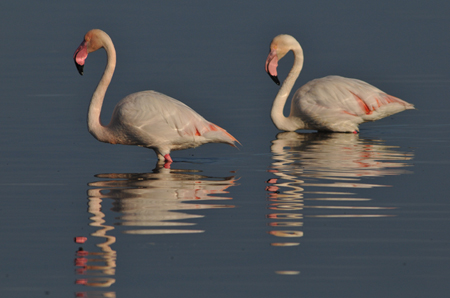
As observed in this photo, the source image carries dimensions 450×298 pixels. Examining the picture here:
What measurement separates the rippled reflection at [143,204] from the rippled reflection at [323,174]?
707 mm

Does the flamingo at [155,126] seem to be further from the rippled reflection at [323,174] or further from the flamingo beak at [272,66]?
the flamingo beak at [272,66]

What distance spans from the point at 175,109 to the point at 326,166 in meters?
2.13

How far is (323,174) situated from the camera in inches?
400

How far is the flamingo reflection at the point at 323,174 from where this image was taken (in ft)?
26.9

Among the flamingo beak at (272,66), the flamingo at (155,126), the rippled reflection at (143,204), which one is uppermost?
the flamingo beak at (272,66)

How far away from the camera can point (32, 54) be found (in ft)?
81.3

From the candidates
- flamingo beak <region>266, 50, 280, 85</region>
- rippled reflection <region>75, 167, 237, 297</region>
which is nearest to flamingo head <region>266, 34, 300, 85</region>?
flamingo beak <region>266, 50, 280, 85</region>

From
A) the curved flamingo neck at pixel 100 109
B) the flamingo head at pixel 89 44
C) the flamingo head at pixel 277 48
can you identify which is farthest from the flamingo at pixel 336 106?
the flamingo head at pixel 89 44

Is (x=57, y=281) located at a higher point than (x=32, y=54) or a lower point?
lower

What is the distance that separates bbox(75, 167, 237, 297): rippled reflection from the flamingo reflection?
69cm

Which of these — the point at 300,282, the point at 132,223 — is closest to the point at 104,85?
the point at 132,223

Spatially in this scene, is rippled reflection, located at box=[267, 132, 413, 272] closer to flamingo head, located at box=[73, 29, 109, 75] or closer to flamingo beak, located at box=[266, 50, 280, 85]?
flamingo beak, located at box=[266, 50, 280, 85]

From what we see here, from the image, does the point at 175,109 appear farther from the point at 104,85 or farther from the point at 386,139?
the point at 386,139

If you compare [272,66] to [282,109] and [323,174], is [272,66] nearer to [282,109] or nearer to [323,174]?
[282,109]
